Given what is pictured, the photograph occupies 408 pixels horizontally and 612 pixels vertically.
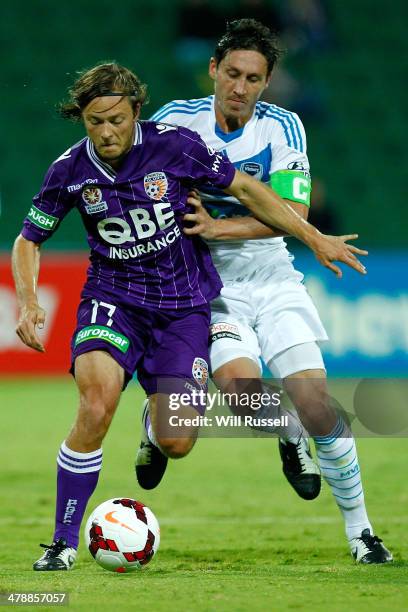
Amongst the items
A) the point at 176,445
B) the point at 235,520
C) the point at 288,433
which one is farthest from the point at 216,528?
the point at 176,445

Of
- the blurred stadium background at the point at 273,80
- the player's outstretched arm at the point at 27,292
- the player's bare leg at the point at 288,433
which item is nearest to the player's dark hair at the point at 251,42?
the player's outstretched arm at the point at 27,292

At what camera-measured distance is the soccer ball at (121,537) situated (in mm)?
5043

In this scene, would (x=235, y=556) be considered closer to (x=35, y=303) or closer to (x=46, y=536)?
(x=46, y=536)

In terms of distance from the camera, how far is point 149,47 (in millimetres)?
17406

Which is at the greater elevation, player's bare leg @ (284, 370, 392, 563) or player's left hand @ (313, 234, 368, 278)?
player's left hand @ (313, 234, 368, 278)

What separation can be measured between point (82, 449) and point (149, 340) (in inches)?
27.4

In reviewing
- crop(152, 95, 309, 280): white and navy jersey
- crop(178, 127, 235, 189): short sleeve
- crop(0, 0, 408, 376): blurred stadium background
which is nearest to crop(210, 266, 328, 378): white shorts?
crop(152, 95, 309, 280): white and navy jersey

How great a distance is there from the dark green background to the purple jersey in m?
10.1

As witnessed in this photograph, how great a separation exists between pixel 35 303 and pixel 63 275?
817 centimetres

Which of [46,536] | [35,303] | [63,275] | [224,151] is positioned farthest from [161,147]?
Result: [63,275]

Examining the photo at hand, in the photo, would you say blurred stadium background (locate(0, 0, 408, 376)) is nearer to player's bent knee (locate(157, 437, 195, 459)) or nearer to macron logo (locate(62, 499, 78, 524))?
player's bent knee (locate(157, 437, 195, 459))

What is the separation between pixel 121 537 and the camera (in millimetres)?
5047

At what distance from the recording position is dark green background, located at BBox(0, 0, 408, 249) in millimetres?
16266

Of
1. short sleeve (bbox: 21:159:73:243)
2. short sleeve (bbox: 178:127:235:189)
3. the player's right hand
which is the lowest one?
the player's right hand
